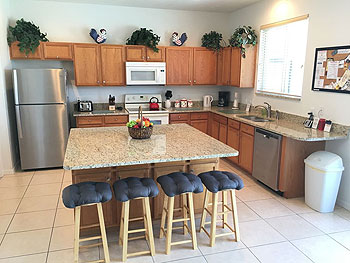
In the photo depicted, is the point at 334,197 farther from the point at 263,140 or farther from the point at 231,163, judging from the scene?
the point at 231,163

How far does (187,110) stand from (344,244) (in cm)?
347

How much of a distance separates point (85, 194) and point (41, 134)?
288 cm

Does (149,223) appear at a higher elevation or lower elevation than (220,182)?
lower

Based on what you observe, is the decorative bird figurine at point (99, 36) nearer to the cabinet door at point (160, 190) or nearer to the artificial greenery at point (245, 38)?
the artificial greenery at point (245, 38)

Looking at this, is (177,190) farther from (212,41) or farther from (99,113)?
(212,41)

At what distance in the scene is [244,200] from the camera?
3664 millimetres

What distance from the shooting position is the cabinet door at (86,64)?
4.92 m

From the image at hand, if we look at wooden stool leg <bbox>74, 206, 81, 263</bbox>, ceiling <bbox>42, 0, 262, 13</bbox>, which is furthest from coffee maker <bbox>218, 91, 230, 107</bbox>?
wooden stool leg <bbox>74, 206, 81, 263</bbox>

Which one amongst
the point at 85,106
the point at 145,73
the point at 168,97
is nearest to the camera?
the point at 85,106

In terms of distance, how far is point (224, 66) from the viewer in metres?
5.66

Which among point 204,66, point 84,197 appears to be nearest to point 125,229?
point 84,197

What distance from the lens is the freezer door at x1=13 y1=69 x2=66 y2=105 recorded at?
4406mm

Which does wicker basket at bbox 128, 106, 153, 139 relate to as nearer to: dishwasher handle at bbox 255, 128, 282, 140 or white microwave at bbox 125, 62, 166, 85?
dishwasher handle at bbox 255, 128, 282, 140

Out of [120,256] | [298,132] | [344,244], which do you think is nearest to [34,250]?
[120,256]
